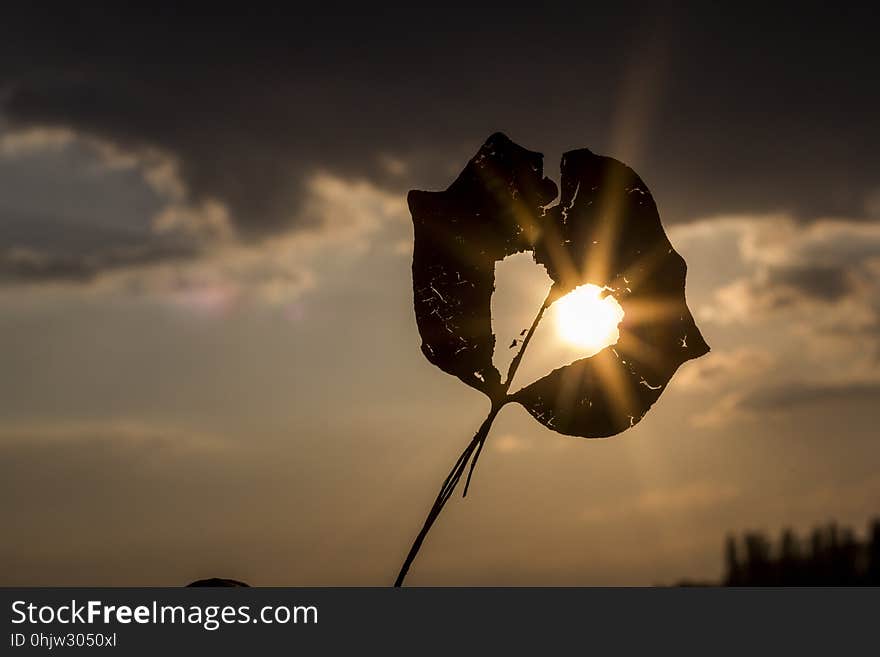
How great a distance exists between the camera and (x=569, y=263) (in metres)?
8.55

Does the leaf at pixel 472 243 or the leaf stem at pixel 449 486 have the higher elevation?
the leaf at pixel 472 243

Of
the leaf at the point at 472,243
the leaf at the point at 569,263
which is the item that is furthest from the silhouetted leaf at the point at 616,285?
the leaf at the point at 472,243

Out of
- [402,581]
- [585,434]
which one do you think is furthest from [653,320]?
[402,581]

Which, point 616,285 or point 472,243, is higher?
point 472,243

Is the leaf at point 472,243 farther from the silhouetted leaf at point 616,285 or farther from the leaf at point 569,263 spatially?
the silhouetted leaf at point 616,285

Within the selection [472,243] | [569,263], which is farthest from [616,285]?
[472,243]

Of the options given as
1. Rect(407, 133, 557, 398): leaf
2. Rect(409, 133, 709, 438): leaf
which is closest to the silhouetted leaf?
Rect(409, 133, 709, 438): leaf

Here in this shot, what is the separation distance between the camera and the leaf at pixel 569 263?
27.7 ft

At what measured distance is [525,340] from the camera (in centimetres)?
841

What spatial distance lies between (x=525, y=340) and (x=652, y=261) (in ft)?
4.04

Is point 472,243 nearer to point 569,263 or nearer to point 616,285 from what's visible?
point 569,263

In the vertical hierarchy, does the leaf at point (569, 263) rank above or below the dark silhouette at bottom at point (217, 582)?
above

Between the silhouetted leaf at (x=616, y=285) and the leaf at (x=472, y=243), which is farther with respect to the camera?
the silhouetted leaf at (x=616, y=285)
